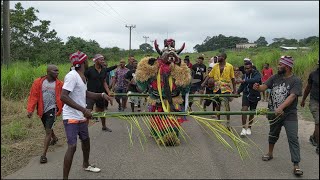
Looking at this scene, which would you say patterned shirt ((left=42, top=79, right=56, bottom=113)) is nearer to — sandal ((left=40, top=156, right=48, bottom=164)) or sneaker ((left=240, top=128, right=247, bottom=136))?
sandal ((left=40, top=156, right=48, bottom=164))

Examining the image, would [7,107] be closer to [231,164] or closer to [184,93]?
[184,93]

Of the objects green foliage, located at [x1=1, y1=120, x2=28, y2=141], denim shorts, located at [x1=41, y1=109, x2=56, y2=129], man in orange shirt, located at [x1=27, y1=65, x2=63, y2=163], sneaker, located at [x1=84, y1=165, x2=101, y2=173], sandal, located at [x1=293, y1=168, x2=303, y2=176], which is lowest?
sneaker, located at [x1=84, y1=165, x2=101, y2=173]

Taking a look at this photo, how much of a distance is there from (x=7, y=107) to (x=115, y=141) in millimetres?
4016

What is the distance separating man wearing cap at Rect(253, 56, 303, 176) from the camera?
515 centimetres

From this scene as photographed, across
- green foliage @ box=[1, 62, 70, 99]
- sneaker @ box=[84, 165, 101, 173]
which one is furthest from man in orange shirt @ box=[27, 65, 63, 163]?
green foliage @ box=[1, 62, 70, 99]

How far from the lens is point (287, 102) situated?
16.9ft

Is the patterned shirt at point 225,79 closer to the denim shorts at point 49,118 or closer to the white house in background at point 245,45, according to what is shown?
the denim shorts at point 49,118

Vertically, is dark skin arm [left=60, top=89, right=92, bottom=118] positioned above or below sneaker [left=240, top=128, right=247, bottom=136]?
above

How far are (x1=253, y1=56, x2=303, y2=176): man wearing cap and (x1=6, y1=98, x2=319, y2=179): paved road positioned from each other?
0.40m

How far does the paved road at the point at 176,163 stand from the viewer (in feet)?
16.8

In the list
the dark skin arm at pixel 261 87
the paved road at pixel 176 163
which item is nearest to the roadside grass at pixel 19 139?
the paved road at pixel 176 163

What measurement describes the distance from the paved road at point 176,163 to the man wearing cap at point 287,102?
404 millimetres

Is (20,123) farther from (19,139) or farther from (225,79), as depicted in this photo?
(225,79)

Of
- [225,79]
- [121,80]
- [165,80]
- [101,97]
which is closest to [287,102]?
[165,80]
